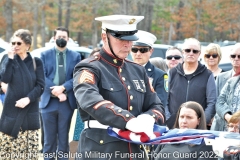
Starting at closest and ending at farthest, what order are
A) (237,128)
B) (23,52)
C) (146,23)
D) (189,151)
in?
(189,151) < (237,128) < (23,52) < (146,23)

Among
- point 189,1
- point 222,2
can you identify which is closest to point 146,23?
point 189,1

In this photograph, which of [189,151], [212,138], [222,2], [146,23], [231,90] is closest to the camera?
[212,138]

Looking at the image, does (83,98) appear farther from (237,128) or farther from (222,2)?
(222,2)

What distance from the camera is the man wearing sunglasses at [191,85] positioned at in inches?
272

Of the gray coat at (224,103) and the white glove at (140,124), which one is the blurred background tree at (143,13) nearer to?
the gray coat at (224,103)

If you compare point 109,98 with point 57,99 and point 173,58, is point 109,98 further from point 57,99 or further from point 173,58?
point 173,58

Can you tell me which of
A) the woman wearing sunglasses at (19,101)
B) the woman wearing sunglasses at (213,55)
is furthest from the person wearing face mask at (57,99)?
the woman wearing sunglasses at (213,55)

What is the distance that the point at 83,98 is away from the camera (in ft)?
12.3

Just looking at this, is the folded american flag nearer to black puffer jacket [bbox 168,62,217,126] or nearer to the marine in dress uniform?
the marine in dress uniform

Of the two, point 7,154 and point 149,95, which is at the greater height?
point 149,95

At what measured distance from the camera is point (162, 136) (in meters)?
3.92

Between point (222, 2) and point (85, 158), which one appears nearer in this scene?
point (85, 158)

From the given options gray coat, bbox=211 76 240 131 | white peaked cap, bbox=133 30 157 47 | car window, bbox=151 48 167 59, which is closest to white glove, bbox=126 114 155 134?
gray coat, bbox=211 76 240 131

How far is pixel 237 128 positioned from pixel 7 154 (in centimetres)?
281
